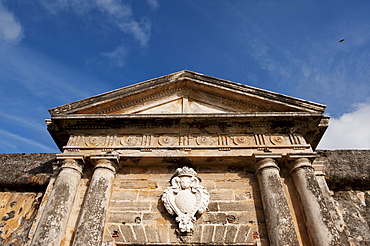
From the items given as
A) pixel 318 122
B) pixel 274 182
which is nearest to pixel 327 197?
pixel 274 182

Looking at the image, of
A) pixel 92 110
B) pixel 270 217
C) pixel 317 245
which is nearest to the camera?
pixel 317 245

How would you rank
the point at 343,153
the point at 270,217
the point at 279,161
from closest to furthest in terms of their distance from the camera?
the point at 270,217
the point at 279,161
the point at 343,153

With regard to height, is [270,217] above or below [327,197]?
below

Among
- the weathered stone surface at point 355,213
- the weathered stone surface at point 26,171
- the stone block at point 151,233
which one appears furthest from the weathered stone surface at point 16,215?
the weathered stone surface at point 355,213

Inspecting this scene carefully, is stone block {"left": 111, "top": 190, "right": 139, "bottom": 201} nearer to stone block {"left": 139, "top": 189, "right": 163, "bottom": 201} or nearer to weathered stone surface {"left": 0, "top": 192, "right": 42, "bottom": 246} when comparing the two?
stone block {"left": 139, "top": 189, "right": 163, "bottom": 201}

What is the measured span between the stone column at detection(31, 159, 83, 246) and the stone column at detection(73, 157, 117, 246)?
315mm

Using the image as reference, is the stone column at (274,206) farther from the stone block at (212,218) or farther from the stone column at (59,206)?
the stone column at (59,206)

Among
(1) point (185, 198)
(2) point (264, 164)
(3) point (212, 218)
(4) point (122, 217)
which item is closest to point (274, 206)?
(2) point (264, 164)

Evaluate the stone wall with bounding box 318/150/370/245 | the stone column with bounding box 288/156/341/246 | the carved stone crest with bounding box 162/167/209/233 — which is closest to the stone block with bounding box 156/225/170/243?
the carved stone crest with bounding box 162/167/209/233

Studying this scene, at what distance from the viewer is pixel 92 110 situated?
6730mm

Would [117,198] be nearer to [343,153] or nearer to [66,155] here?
→ [66,155]

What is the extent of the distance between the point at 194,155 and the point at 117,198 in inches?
68.4

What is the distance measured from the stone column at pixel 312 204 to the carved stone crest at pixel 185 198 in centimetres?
176

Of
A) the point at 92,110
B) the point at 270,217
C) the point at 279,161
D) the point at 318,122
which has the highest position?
the point at 92,110
